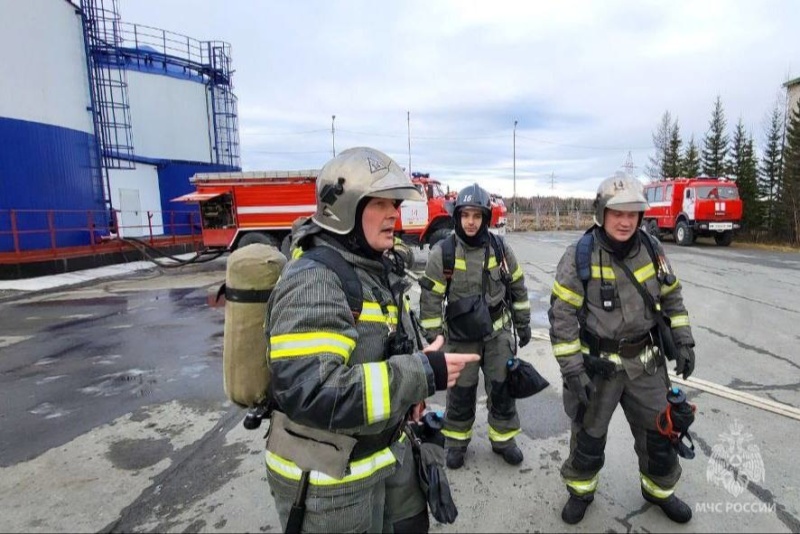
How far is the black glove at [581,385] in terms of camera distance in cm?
254

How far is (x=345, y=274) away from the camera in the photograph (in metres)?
1.53

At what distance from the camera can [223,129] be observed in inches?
933

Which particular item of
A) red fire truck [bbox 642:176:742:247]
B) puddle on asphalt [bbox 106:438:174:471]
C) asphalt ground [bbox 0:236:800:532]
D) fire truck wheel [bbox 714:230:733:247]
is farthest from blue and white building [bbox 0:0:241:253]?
fire truck wheel [bbox 714:230:733:247]

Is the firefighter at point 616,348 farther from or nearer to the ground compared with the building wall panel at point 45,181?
nearer to the ground

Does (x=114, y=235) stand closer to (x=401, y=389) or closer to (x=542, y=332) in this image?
(x=542, y=332)

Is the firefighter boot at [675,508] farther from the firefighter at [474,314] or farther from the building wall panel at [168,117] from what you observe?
the building wall panel at [168,117]

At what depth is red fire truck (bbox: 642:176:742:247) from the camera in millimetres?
18484

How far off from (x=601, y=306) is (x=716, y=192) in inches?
792

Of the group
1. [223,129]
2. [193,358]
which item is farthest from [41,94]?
[193,358]

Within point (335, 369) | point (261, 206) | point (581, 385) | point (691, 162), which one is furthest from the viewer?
point (691, 162)

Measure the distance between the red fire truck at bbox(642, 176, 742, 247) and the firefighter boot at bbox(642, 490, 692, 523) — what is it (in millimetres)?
17485

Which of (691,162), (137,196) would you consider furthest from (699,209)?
(137,196)

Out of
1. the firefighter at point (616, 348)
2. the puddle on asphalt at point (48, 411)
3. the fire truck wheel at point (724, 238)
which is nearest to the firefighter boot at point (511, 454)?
the firefighter at point (616, 348)

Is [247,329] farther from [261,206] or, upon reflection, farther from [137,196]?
[137,196]
